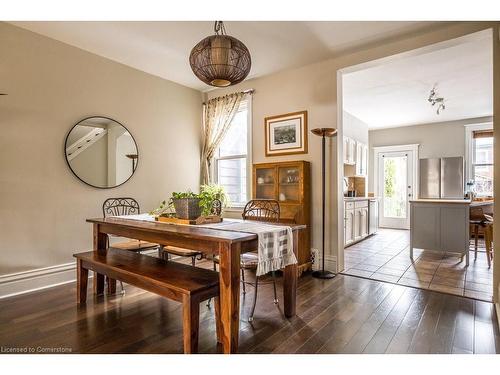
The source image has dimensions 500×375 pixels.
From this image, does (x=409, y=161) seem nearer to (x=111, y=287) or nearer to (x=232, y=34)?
(x=232, y=34)

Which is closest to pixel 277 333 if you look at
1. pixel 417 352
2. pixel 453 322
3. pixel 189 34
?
pixel 417 352

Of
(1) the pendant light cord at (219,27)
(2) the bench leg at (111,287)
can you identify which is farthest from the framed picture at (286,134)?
(2) the bench leg at (111,287)

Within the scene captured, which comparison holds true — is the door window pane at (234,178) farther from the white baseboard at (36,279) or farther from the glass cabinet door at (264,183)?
the white baseboard at (36,279)

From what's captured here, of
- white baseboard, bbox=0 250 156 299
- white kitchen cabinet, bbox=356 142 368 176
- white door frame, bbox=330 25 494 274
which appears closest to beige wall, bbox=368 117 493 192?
white kitchen cabinet, bbox=356 142 368 176

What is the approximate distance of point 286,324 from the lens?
2297 mm

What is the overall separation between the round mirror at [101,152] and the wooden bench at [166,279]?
126 centimetres

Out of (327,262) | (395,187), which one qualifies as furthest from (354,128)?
(327,262)

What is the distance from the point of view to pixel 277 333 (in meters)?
2.15

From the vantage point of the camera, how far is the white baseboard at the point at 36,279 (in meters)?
2.93

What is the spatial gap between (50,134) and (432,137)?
7844 millimetres

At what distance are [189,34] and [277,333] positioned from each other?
3055 millimetres

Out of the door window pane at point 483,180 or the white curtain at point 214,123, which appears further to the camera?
the door window pane at point 483,180

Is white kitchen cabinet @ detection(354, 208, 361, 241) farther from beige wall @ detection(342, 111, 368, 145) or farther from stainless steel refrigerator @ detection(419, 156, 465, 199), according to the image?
stainless steel refrigerator @ detection(419, 156, 465, 199)
